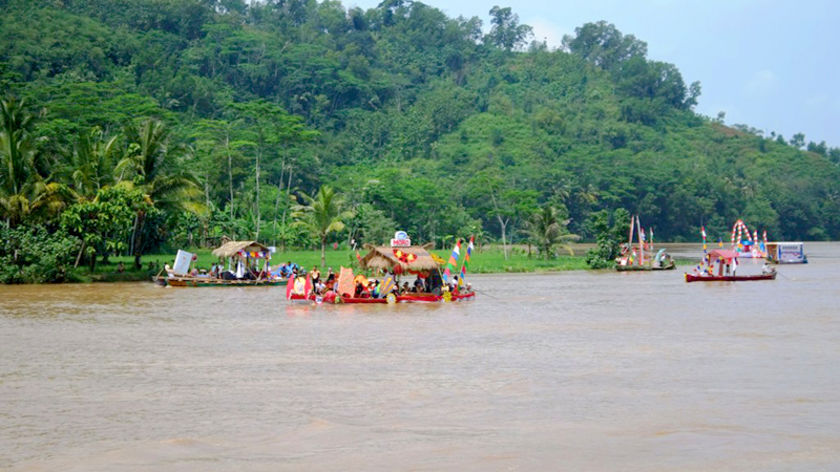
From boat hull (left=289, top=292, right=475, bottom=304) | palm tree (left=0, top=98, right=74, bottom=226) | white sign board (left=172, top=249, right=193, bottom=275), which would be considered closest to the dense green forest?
palm tree (left=0, top=98, right=74, bottom=226)

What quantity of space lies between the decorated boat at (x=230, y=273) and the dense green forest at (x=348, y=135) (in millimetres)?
2760

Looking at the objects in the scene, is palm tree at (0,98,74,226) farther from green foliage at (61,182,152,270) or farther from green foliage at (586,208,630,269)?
green foliage at (586,208,630,269)

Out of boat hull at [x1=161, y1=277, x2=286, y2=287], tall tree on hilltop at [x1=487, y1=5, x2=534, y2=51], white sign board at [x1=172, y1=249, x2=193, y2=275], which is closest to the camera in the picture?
boat hull at [x1=161, y1=277, x2=286, y2=287]

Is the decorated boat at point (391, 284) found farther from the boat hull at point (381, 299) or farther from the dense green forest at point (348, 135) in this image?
the dense green forest at point (348, 135)

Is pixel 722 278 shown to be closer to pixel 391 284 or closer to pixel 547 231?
pixel 547 231

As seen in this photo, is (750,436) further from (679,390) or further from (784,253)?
(784,253)

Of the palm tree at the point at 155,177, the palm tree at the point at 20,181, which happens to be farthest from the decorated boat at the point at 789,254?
the palm tree at the point at 20,181

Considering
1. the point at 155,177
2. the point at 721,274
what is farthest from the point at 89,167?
the point at 721,274

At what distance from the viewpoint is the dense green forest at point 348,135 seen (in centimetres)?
3869

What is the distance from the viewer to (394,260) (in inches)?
1086

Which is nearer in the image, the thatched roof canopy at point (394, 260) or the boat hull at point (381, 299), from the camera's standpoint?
the thatched roof canopy at point (394, 260)

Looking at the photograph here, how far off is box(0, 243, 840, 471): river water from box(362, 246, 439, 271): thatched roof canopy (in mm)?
1286

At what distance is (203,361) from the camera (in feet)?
58.8

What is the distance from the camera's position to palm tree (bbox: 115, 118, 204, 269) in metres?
38.2
